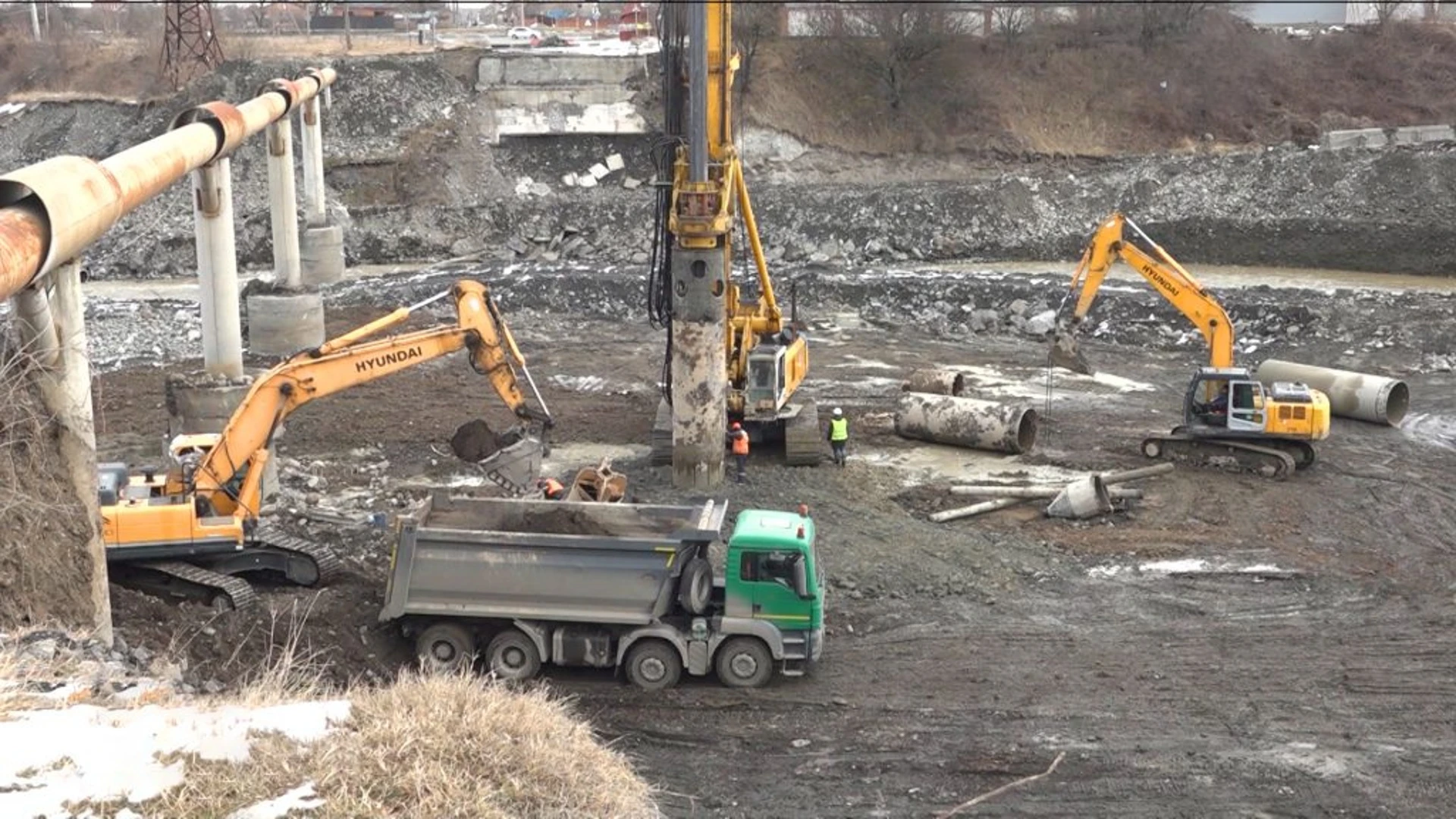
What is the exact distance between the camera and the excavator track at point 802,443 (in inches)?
844

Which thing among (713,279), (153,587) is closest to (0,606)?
(153,587)

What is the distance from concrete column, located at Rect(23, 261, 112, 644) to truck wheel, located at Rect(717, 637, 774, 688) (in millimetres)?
5302

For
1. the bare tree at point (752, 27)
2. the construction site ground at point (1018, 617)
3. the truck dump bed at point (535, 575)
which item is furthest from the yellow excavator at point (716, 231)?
the bare tree at point (752, 27)

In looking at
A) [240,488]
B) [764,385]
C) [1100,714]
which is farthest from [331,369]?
[1100,714]

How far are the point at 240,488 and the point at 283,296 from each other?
12863 mm

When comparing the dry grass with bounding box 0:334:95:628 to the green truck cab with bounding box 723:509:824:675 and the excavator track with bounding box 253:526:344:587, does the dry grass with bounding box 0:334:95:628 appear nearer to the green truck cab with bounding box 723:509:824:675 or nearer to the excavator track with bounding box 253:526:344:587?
the excavator track with bounding box 253:526:344:587

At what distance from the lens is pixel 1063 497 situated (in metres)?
19.5

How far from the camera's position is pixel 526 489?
16.3 meters

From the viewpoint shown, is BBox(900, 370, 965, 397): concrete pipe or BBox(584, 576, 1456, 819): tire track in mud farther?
BBox(900, 370, 965, 397): concrete pipe

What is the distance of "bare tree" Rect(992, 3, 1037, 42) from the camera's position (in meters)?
51.8

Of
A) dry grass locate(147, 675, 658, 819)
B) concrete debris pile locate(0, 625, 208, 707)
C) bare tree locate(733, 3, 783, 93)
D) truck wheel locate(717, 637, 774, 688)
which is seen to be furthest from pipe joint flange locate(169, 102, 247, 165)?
bare tree locate(733, 3, 783, 93)

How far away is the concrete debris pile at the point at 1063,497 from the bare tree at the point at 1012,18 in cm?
3417

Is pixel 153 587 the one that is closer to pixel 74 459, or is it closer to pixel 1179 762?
pixel 74 459

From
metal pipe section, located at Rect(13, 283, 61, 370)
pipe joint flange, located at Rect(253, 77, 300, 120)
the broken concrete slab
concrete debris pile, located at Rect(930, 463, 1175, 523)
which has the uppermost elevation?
pipe joint flange, located at Rect(253, 77, 300, 120)
